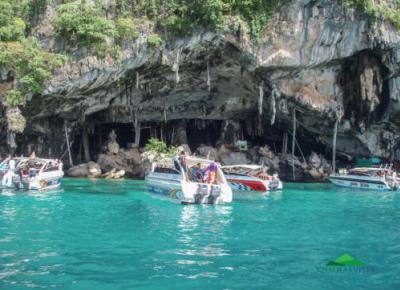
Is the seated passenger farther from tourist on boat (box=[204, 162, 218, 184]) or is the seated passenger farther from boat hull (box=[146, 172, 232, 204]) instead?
boat hull (box=[146, 172, 232, 204])

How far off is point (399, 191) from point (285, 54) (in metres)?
10.9

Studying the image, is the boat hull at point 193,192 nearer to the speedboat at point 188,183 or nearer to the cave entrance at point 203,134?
the speedboat at point 188,183

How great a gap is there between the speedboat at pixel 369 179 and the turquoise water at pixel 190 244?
10084 millimetres

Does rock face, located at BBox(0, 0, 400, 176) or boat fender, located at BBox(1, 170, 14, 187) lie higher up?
rock face, located at BBox(0, 0, 400, 176)

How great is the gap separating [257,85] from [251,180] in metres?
8.00

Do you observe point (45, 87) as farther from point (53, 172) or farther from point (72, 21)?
point (53, 172)

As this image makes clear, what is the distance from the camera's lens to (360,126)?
34250mm

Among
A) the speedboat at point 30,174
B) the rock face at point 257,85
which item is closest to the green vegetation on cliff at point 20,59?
the rock face at point 257,85

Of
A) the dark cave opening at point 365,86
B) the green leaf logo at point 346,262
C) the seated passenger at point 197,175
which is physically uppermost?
the dark cave opening at point 365,86

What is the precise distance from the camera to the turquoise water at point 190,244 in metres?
8.64

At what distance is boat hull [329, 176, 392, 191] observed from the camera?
30.0 metres

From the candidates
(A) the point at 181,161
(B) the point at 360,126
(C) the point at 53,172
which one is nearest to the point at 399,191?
(B) the point at 360,126

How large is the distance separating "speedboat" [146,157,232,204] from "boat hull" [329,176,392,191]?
12939mm

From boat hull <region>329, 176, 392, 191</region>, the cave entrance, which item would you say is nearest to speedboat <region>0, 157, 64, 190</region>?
the cave entrance
